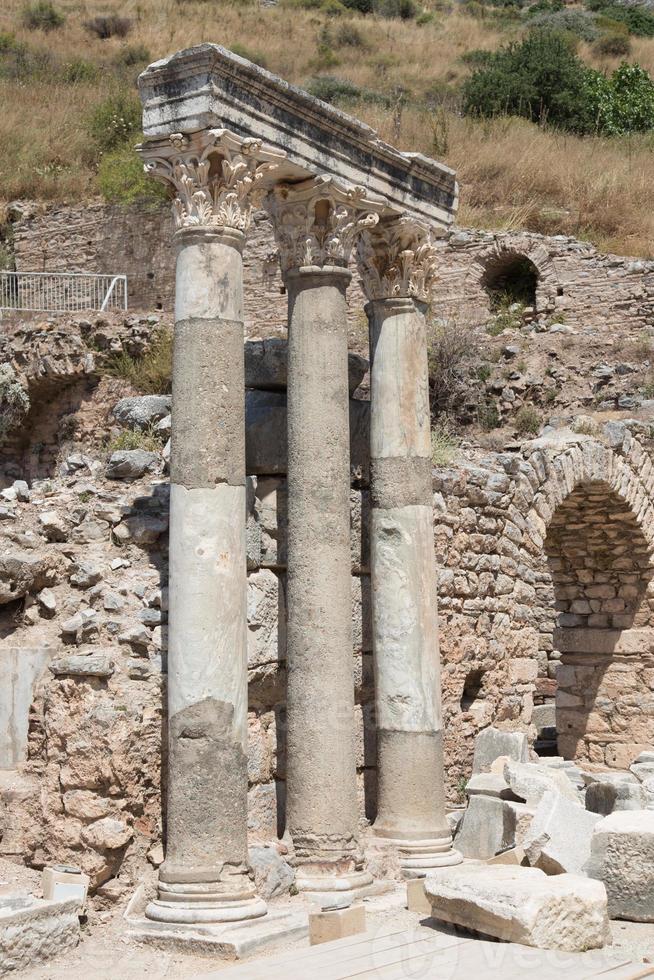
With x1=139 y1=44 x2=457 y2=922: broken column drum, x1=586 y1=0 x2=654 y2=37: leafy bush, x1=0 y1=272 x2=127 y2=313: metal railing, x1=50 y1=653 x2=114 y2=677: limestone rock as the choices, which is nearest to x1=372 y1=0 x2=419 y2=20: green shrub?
x1=586 y1=0 x2=654 y2=37: leafy bush

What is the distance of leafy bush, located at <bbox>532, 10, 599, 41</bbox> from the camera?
43219 millimetres

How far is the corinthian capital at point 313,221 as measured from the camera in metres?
7.92

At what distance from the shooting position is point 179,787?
6676 millimetres

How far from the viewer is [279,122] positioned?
750cm

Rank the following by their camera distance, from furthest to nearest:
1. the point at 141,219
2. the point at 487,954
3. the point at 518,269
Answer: the point at 141,219, the point at 518,269, the point at 487,954

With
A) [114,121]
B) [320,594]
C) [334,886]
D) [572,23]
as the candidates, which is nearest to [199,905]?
[334,886]

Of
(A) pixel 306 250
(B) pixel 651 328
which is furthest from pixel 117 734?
(B) pixel 651 328

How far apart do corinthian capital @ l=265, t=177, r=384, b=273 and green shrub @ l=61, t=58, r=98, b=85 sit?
28841mm

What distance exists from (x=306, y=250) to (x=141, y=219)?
654 inches

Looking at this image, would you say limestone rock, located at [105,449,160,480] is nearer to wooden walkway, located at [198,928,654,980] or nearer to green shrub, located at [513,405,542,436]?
wooden walkway, located at [198,928,654,980]

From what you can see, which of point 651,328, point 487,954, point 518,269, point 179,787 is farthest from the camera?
point 518,269

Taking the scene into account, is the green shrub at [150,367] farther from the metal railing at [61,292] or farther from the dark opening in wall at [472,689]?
the dark opening in wall at [472,689]

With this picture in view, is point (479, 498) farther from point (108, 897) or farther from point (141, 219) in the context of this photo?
point (141, 219)

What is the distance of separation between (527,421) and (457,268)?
4469mm
